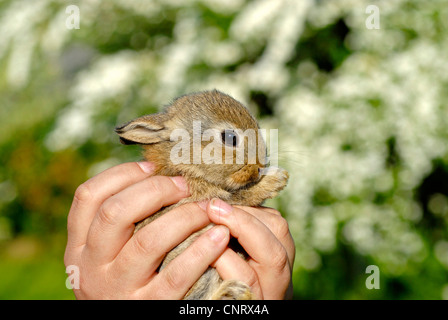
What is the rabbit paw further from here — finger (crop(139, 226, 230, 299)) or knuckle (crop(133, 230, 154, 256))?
knuckle (crop(133, 230, 154, 256))

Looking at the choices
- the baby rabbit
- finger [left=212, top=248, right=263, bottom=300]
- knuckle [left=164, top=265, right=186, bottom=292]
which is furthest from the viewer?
the baby rabbit

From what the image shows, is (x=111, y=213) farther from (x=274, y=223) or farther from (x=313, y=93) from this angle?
(x=313, y=93)

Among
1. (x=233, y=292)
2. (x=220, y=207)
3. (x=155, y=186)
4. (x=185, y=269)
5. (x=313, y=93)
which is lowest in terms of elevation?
(x=233, y=292)

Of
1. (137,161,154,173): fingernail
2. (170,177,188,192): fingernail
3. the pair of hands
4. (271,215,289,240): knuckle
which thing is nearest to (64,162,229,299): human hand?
the pair of hands

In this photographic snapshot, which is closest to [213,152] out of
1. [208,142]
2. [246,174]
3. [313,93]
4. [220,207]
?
[208,142]

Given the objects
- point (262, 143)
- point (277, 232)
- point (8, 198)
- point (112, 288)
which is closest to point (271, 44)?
point (262, 143)

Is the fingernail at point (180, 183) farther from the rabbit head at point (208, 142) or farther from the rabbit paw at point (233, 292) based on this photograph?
the rabbit paw at point (233, 292)

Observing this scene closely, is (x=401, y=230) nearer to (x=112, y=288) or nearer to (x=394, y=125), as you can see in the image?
(x=394, y=125)
